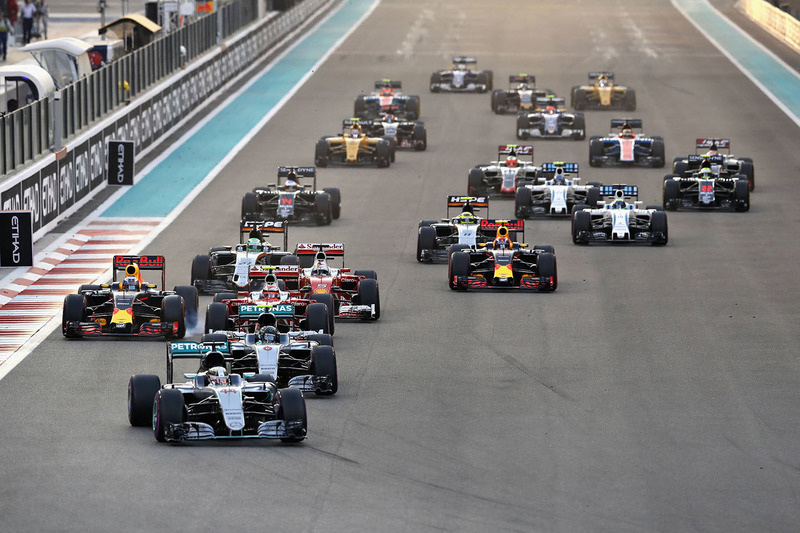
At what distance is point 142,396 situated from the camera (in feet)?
68.1

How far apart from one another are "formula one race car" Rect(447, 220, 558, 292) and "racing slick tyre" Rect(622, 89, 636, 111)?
2907 centimetres

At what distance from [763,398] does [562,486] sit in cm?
536

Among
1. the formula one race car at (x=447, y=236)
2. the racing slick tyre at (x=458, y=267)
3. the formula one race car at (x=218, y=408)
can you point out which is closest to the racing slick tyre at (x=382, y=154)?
the formula one race car at (x=447, y=236)

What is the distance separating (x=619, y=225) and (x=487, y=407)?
13843mm

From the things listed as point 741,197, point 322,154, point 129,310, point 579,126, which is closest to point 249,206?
point 322,154

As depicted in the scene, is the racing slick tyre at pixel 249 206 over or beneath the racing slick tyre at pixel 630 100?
beneath

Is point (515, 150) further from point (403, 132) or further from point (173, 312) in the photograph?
point (173, 312)

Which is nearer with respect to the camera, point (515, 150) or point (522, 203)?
point (522, 203)

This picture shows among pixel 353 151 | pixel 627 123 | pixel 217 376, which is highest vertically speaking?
pixel 627 123

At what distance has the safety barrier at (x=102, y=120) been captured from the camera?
116 feet

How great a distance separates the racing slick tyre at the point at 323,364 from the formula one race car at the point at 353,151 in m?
24.5

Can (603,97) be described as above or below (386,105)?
above

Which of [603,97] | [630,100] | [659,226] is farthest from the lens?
[603,97]

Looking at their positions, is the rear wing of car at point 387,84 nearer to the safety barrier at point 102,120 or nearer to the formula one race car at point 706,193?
the safety barrier at point 102,120
